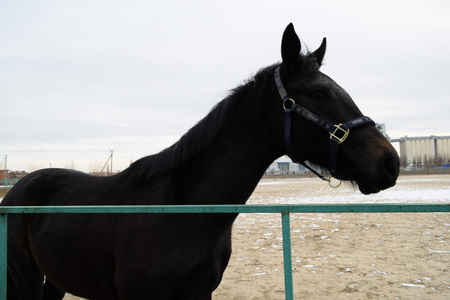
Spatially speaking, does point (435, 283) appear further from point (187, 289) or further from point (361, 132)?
point (187, 289)

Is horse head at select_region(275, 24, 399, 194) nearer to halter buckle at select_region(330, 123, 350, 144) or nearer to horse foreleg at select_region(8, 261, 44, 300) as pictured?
halter buckle at select_region(330, 123, 350, 144)

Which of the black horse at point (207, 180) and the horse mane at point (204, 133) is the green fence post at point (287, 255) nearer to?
the black horse at point (207, 180)

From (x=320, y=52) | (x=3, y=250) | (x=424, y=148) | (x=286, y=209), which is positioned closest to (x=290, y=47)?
(x=320, y=52)

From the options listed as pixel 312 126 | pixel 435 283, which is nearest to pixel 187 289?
pixel 312 126

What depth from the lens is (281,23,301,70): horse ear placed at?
6.26 feet

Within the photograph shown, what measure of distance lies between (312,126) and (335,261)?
421 cm

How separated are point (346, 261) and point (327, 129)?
4.24 meters

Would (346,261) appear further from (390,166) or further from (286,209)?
(286,209)

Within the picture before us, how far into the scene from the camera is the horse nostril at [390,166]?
5.27ft

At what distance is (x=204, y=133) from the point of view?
2.13 metres

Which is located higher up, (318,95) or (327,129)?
(318,95)

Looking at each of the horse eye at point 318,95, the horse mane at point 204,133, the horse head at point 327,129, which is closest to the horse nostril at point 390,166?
the horse head at point 327,129

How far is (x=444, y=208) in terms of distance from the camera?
4.21ft

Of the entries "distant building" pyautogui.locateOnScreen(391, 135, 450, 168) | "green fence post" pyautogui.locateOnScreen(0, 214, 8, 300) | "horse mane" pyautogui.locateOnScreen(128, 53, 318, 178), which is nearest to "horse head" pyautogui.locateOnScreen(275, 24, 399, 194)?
"horse mane" pyautogui.locateOnScreen(128, 53, 318, 178)
